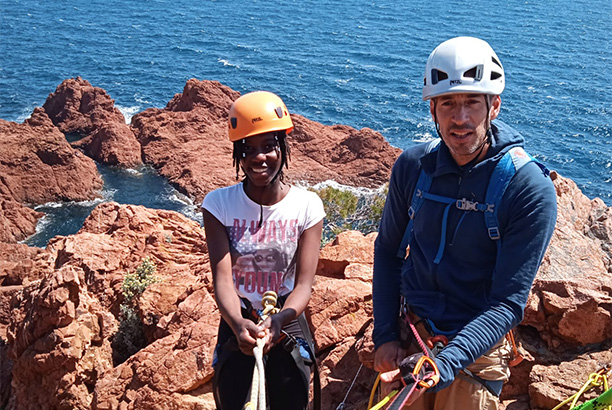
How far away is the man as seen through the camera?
289 cm

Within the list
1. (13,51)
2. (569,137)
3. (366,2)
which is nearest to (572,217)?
(569,137)

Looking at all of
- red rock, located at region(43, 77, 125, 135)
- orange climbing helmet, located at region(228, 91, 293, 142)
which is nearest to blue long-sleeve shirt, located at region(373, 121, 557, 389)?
orange climbing helmet, located at region(228, 91, 293, 142)

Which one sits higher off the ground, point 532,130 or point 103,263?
point 103,263

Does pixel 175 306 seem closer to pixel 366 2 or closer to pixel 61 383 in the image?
pixel 61 383

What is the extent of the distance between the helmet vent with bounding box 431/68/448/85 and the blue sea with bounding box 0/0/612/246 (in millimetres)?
27599

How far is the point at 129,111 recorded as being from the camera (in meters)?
46.1

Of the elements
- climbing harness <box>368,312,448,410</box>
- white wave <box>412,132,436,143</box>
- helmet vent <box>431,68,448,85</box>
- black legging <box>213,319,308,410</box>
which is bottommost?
white wave <box>412,132,436,143</box>

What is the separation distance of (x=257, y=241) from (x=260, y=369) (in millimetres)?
1040

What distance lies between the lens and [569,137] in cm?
4491

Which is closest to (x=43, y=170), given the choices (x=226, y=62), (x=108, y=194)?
(x=108, y=194)

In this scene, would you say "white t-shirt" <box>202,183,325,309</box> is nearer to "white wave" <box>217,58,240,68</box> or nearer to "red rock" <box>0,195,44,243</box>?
"red rock" <box>0,195,44,243</box>

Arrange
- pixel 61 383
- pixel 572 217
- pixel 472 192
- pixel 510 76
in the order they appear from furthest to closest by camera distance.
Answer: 1. pixel 510 76
2. pixel 61 383
3. pixel 572 217
4. pixel 472 192

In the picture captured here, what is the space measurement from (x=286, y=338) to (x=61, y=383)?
4659 mm

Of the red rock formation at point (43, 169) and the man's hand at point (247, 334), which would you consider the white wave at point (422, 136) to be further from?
the man's hand at point (247, 334)
